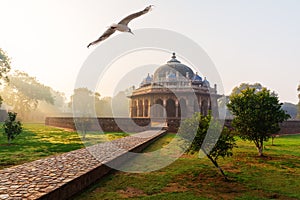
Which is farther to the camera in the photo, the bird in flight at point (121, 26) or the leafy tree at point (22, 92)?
the leafy tree at point (22, 92)

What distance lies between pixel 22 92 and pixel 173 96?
3444cm

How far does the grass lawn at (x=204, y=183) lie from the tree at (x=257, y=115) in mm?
1901

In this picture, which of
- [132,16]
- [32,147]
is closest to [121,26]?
[132,16]

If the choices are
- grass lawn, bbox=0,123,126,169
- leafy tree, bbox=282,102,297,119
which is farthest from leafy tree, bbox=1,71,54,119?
leafy tree, bbox=282,102,297,119

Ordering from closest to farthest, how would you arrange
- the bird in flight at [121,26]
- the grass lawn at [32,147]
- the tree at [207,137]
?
the bird in flight at [121,26] → the tree at [207,137] → the grass lawn at [32,147]

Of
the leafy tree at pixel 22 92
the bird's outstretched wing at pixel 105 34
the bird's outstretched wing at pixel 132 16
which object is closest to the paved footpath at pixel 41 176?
the bird's outstretched wing at pixel 105 34

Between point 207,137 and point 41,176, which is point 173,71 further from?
point 41,176

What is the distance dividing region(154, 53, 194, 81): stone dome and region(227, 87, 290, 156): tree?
25969mm

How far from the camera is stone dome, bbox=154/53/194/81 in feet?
124

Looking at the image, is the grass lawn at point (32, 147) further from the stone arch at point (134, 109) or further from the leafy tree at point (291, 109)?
the leafy tree at point (291, 109)

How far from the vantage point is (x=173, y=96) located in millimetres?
33000

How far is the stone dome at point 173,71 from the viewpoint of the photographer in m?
37.7

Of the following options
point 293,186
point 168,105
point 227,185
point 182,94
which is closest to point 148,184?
point 227,185

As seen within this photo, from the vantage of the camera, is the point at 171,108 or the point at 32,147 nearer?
the point at 32,147
